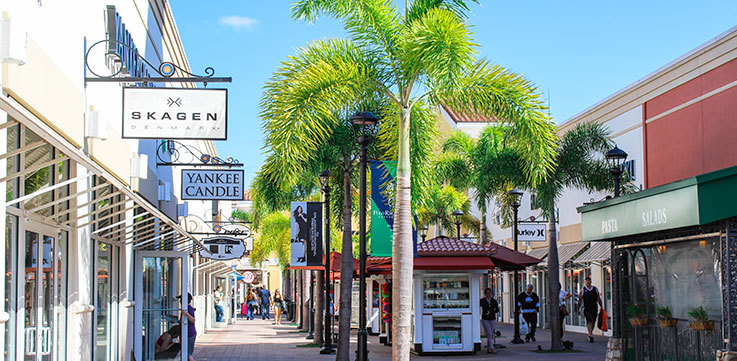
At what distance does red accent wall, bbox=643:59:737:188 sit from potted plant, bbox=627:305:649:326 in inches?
330

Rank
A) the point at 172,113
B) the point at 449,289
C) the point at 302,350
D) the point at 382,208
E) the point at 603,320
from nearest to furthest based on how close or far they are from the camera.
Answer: the point at 172,113 → the point at 382,208 → the point at 449,289 → the point at 302,350 → the point at 603,320

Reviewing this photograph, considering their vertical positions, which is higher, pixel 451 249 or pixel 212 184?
pixel 212 184

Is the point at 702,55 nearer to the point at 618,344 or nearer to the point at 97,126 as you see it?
the point at 618,344

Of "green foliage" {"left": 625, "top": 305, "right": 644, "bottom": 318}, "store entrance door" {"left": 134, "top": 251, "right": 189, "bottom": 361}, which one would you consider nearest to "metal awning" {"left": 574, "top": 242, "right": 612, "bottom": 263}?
"green foliage" {"left": 625, "top": 305, "right": 644, "bottom": 318}

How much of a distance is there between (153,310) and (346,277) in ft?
20.7

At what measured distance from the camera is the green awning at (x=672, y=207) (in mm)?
11812

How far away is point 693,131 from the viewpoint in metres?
25.1

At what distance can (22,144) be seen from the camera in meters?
8.88

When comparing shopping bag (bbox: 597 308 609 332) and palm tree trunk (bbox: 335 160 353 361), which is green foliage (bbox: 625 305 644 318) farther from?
shopping bag (bbox: 597 308 609 332)

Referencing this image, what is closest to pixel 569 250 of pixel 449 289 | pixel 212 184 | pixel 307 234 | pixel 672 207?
pixel 449 289

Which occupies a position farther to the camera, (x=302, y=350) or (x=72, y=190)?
(x=302, y=350)

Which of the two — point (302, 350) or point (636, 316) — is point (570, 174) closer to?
point (302, 350)

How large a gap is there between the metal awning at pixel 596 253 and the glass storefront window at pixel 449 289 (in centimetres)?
905

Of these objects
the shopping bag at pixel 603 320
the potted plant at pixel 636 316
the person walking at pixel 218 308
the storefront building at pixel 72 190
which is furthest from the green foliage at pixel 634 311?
the person walking at pixel 218 308
